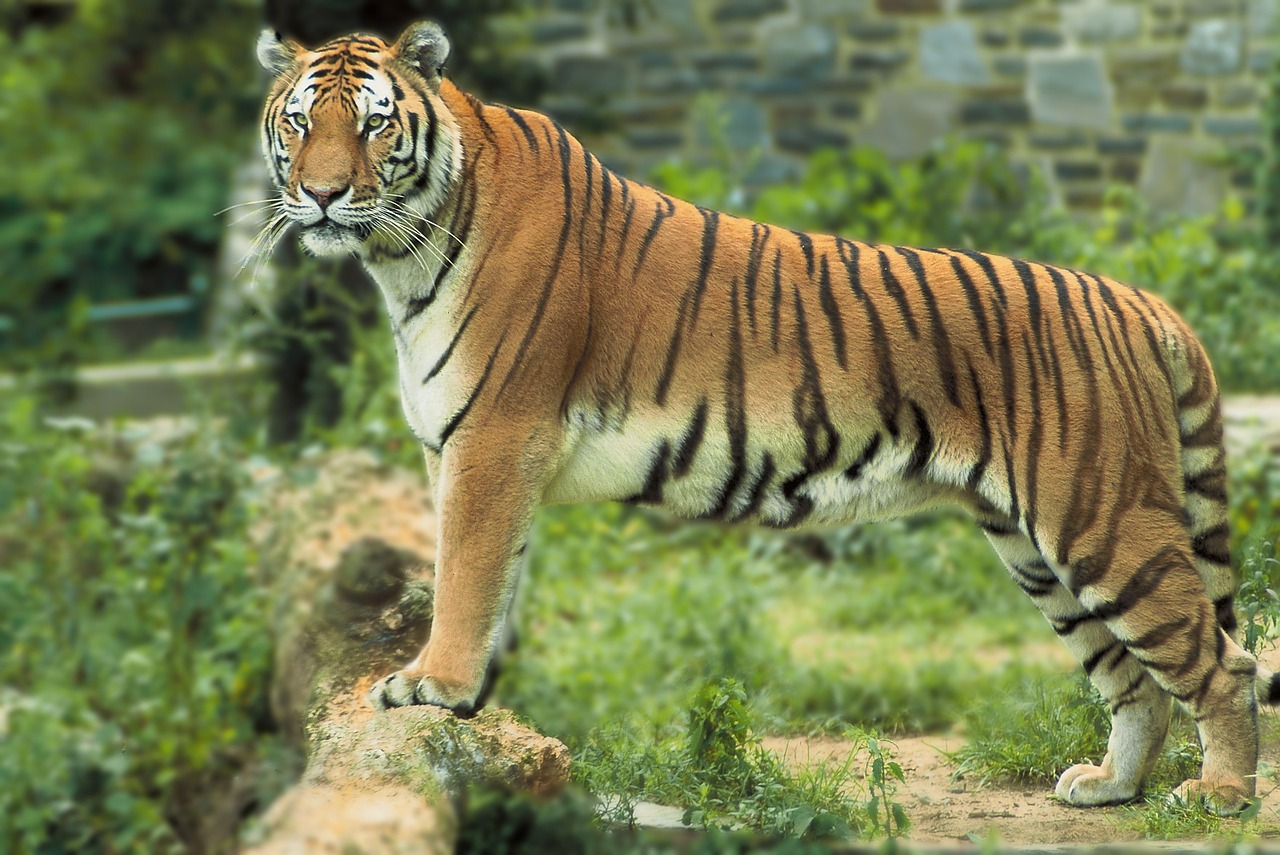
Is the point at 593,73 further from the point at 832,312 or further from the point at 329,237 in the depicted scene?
the point at 329,237

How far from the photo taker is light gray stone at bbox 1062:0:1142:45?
11.3 metres

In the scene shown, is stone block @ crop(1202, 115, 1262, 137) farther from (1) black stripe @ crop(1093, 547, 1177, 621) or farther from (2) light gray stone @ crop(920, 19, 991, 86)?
(1) black stripe @ crop(1093, 547, 1177, 621)

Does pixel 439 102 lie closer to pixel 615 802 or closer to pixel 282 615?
pixel 615 802

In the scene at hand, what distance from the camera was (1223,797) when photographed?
3.95m

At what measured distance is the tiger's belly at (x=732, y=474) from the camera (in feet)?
13.1

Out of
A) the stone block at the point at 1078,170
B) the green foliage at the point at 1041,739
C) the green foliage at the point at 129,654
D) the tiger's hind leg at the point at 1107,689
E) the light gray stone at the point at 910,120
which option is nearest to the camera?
the tiger's hind leg at the point at 1107,689

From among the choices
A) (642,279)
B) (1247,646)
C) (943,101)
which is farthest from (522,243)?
(943,101)

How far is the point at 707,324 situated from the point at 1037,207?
22.1ft

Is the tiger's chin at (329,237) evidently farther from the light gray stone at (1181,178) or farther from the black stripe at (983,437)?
the light gray stone at (1181,178)

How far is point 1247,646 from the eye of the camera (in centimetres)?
433

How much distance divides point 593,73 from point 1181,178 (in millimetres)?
4668

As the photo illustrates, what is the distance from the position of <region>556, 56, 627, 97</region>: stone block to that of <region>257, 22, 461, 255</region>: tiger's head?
8501 millimetres

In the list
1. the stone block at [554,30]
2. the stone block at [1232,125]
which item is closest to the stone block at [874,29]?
the stone block at [554,30]

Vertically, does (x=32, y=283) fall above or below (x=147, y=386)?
above
